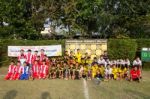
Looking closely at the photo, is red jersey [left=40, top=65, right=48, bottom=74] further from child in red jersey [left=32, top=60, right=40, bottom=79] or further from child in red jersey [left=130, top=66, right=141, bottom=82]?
child in red jersey [left=130, top=66, right=141, bottom=82]

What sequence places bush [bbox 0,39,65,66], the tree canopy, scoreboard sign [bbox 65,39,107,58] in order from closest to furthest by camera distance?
1. bush [bbox 0,39,65,66]
2. scoreboard sign [bbox 65,39,107,58]
3. the tree canopy

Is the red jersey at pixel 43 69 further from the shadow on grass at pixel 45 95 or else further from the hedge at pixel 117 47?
the hedge at pixel 117 47

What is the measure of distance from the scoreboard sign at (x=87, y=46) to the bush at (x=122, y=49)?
0.78 meters

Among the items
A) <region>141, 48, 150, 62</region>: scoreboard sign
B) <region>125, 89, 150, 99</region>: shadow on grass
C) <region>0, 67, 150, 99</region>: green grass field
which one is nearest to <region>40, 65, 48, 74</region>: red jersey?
<region>0, 67, 150, 99</region>: green grass field

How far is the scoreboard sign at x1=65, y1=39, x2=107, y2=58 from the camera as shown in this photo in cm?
2822

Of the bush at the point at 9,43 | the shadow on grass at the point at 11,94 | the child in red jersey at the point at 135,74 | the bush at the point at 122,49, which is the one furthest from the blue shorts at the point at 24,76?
the bush at the point at 122,49

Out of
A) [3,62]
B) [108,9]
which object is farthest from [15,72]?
[108,9]

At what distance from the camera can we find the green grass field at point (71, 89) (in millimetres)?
15703

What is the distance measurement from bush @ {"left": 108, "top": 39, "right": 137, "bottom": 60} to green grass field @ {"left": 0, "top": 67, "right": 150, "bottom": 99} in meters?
6.42

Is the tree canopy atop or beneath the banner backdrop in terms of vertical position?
atop

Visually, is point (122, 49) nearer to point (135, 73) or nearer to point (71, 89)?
point (135, 73)

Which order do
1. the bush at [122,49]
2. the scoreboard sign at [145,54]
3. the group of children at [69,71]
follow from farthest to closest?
1. the bush at [122,49]
2. the scoreboard sign at [145,54]
3. the group of children at [69,71]

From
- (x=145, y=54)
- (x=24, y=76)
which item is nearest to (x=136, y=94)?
(x=24, y=76)

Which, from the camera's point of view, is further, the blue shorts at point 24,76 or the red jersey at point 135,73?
the blue shorts at point 24,76
